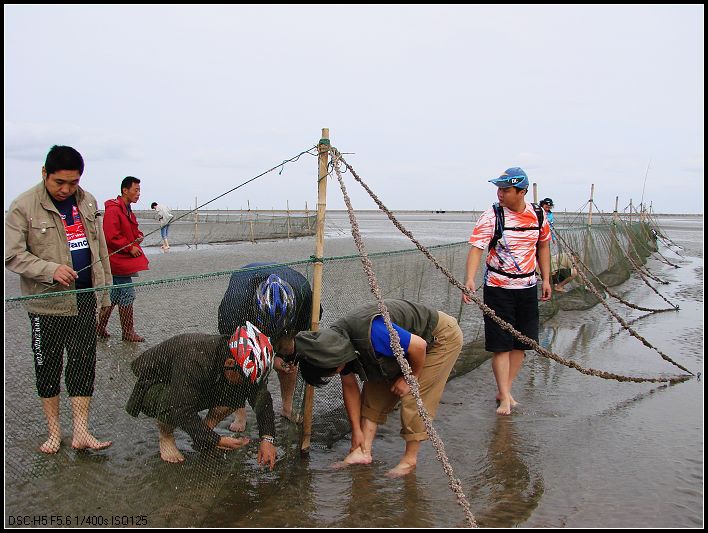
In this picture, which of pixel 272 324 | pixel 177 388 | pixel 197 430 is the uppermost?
pixel 272 324

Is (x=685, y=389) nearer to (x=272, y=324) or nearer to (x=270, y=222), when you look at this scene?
(x=272, y=324)

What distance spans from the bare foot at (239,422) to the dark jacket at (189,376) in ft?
1.81

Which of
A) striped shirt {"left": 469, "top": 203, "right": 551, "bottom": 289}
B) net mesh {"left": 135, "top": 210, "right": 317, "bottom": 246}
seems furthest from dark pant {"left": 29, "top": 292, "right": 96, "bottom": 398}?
net mesh {"left": 135, "top": 210, "right": 317, "bottom": 246}

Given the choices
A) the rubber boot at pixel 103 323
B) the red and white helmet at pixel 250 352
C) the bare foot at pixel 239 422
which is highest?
the rubber boot at pixel 103 323

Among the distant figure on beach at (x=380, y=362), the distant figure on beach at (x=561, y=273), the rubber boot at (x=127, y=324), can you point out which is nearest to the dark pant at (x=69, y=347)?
the rubber boot at (x=127, y=324)

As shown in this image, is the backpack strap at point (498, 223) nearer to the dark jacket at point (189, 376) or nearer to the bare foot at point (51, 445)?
the dark jacket at point (189, 376)

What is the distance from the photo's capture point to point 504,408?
15.7 ft

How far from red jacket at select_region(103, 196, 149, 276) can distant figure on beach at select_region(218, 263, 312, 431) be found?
2977 mm

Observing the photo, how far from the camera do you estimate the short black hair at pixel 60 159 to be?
3.41 m

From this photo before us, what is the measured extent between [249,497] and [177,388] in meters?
0.76

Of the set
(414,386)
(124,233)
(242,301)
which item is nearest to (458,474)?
(414,386)

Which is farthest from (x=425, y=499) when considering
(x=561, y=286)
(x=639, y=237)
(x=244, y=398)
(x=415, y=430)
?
(x=639, y=237)

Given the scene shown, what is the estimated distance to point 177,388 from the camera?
323 cm

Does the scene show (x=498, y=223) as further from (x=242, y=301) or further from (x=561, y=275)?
(x=561, y=275)
